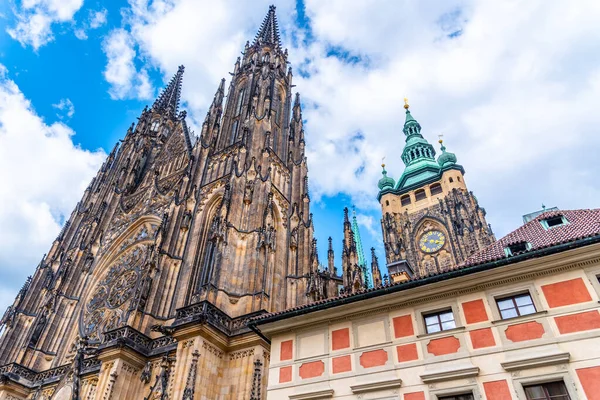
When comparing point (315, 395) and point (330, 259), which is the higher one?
point (330, 259)

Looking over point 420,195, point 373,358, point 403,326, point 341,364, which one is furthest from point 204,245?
point 420,195

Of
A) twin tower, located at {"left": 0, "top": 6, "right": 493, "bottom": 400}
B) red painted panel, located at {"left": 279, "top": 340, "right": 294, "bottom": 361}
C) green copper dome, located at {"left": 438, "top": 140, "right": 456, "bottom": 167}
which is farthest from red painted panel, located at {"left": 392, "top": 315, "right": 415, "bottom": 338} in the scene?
green copper dome, located at {"left": 438, "top": 140, "right": 456, "bottom": 167}

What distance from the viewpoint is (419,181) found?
48.2 metres

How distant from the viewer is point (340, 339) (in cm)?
1071

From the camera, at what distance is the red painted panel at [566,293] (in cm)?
888

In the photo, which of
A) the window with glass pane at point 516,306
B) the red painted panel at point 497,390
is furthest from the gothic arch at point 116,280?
the red painted panel at point 497,390

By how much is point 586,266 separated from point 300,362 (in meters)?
6.78

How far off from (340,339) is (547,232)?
6645mm

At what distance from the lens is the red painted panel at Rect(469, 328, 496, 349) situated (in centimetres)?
904

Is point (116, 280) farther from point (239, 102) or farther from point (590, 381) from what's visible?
point (590, 381)

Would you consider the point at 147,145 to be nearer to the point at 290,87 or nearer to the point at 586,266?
the point at 290,87

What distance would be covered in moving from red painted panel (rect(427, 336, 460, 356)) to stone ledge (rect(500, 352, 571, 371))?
101 cm

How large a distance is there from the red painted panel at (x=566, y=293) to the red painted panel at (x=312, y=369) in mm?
5214

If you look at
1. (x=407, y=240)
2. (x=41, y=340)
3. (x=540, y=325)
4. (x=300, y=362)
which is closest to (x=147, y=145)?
(x=41, y=340)
